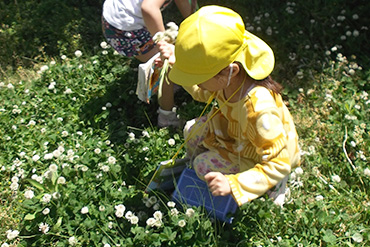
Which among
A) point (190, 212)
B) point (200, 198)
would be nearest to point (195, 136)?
point (200, 198)

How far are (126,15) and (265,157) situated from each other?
1.67 meters

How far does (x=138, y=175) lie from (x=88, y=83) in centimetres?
115

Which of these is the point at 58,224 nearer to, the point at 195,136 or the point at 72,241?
the point at 72,241

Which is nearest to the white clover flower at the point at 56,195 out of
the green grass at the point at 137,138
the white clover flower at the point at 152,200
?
the green grass at the point at 137,138

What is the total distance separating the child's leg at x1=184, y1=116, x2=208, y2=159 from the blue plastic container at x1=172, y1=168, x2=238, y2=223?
0.54 feet

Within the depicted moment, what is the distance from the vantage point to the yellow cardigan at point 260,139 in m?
2.03

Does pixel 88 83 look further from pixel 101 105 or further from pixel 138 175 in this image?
Result: pixel 138 175

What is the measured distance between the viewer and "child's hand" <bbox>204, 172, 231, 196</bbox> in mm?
1987

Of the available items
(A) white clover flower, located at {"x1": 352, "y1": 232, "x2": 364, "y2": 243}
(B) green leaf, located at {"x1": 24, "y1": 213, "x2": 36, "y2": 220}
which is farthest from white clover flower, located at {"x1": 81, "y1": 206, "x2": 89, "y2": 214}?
(A) white clover flower, located at {"x1": 352, "y1": 232, "x2": 364, "y2": 243}

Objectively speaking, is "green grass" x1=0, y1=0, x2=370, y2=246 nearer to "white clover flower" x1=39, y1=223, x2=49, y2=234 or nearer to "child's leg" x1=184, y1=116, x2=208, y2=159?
"white clover flower" x1=39, y1=223, x2=49, y2=234

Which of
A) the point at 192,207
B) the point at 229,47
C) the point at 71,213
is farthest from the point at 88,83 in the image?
the point at 229,47

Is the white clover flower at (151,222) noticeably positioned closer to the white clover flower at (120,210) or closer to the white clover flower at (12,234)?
the white clover flower at (120,210)

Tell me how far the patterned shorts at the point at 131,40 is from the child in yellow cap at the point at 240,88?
1.11m

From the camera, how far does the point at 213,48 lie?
74.6 inches
